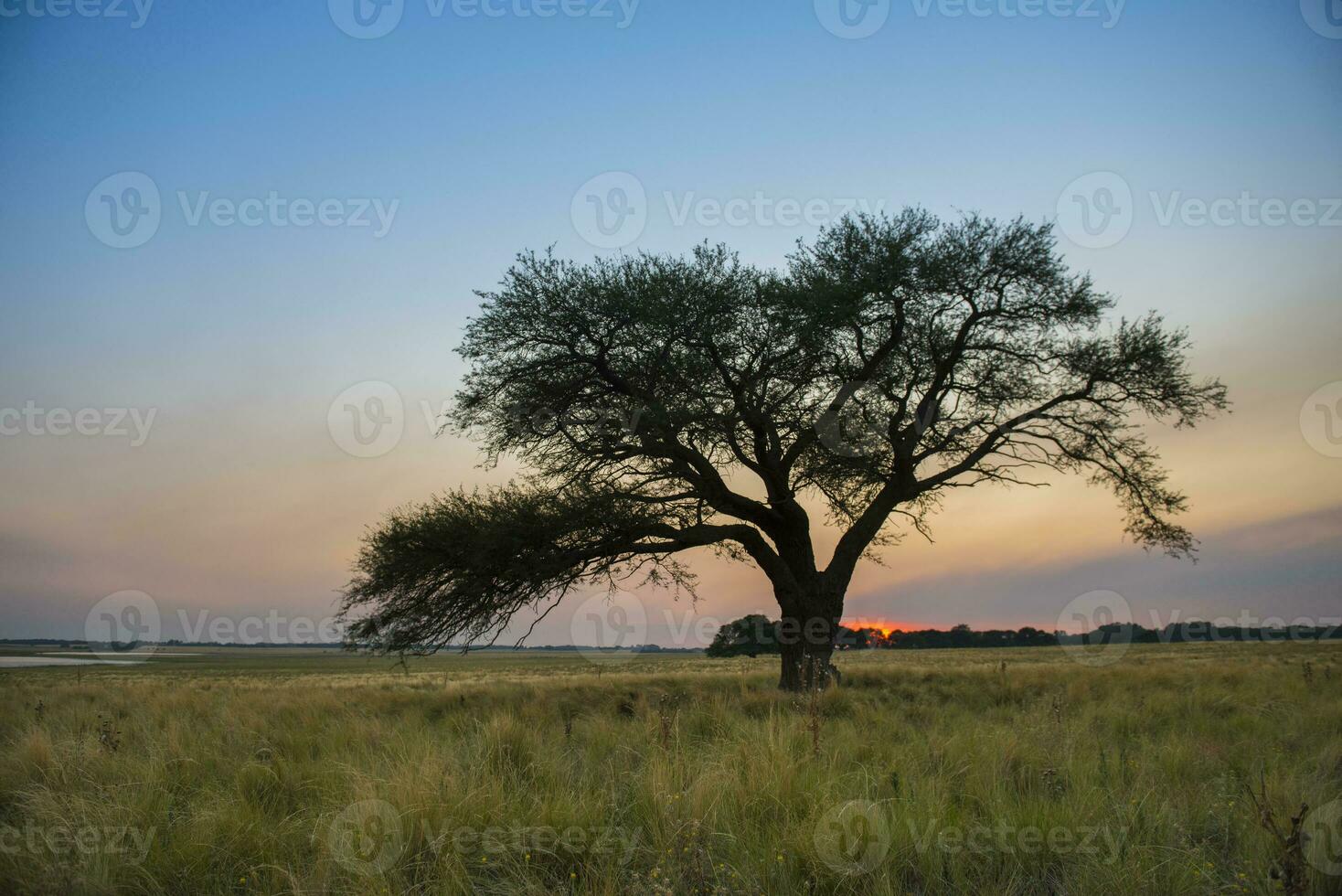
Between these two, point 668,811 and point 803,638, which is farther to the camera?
point 803,638

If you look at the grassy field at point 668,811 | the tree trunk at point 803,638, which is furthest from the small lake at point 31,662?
the grassy field at point 668,811

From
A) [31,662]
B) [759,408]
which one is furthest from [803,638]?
[31,662]

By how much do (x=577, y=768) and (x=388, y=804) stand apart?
6.72 feet

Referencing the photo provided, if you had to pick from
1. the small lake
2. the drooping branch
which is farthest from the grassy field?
the small lake

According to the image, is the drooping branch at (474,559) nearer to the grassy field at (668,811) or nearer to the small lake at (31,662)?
the grassy field at (668,811)

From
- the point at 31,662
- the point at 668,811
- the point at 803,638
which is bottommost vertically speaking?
the point at 31,662

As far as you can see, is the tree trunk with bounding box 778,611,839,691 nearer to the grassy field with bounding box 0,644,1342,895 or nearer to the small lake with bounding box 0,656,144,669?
the grassy field with bounding box 0,644,1342,895

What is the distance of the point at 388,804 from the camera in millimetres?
4859

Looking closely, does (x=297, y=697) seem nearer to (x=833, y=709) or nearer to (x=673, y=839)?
(x=833, y=709)

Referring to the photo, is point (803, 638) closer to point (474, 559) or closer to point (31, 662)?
point (474, 559)

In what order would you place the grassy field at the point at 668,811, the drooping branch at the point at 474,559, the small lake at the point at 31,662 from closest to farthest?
the grassy field at the point at 668,811
the drooping branch at the point at 474,559
the small lake at the point at 31,662

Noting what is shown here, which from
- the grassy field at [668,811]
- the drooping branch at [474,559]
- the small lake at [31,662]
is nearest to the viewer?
the grassy field at [668,811]

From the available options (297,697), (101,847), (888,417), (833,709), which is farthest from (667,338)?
(101,847)

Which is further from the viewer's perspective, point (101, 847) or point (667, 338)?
point (667, 338)
